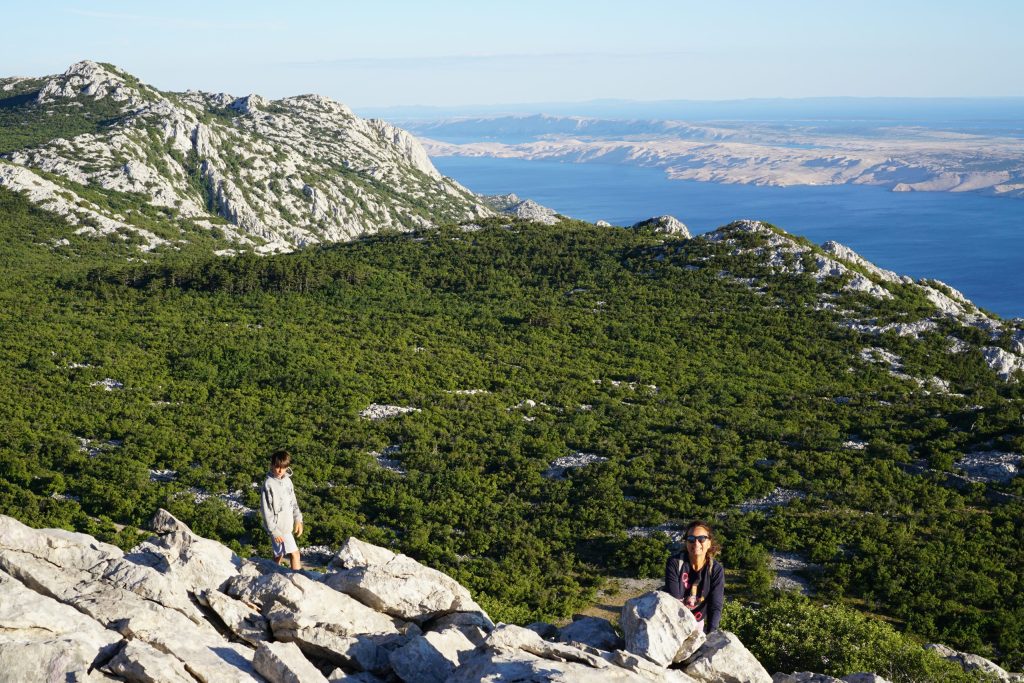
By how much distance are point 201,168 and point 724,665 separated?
143085 mm

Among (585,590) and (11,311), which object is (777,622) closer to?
(585,590)

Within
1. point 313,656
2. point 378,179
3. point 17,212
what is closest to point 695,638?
point 313,656

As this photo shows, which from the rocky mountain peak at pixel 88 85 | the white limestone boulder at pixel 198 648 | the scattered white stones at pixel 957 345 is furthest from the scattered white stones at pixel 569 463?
the rocky mountain peak at pixel 88 85

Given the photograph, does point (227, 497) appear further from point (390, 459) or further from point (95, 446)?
point (95, 446)

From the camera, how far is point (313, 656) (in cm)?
1387

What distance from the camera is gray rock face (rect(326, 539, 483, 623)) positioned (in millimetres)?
15578

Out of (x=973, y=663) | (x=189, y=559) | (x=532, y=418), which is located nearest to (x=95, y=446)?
(x=189, y=559)

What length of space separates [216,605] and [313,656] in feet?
7.14

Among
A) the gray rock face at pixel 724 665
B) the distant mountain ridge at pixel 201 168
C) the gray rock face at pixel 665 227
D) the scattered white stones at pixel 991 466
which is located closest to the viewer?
the gray rock face at pixel 724 665

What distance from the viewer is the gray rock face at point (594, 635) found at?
15.1 m

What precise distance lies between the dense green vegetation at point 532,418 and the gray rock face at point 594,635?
3.76 meters

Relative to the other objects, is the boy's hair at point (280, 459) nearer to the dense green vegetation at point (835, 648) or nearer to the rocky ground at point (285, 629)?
the rocky ground at point (285, 629)

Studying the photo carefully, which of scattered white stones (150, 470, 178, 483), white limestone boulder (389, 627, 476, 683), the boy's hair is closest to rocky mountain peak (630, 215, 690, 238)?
scattered white stones (150, 470, 178, 483)

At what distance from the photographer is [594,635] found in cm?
1525
